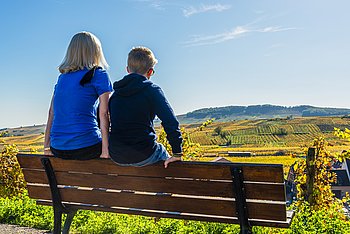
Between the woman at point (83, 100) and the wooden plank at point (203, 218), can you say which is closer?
the wooden plank at point (203, 218)

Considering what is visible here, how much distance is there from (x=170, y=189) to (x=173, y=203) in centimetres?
13

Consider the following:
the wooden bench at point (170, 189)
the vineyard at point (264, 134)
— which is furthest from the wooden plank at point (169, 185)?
the vineyard at point (264, 134)

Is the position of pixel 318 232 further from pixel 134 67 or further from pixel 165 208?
pixel 134 67

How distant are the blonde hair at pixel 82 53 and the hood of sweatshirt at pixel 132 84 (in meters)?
0.37

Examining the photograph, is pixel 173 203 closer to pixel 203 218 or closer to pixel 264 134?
pixel 203 218

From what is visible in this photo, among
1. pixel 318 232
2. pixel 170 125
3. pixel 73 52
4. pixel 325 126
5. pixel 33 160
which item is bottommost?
pixel 325 126

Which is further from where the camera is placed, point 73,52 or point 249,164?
point 73,52

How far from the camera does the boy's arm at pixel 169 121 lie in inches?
129

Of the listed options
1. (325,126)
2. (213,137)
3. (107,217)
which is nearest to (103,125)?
(107,217)

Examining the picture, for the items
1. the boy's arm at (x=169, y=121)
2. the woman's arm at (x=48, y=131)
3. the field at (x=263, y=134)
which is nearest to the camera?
the boy's arm at (x=169, y=121)

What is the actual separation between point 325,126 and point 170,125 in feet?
413

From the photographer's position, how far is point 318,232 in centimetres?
473

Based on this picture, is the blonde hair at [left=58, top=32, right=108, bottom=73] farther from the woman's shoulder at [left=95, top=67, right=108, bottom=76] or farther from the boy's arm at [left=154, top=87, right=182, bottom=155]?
the boy's arm at [left=154, top=87, right=182, bottom=155]

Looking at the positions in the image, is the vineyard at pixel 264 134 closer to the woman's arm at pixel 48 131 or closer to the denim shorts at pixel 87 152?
the woman's arm at pixel 48 131
